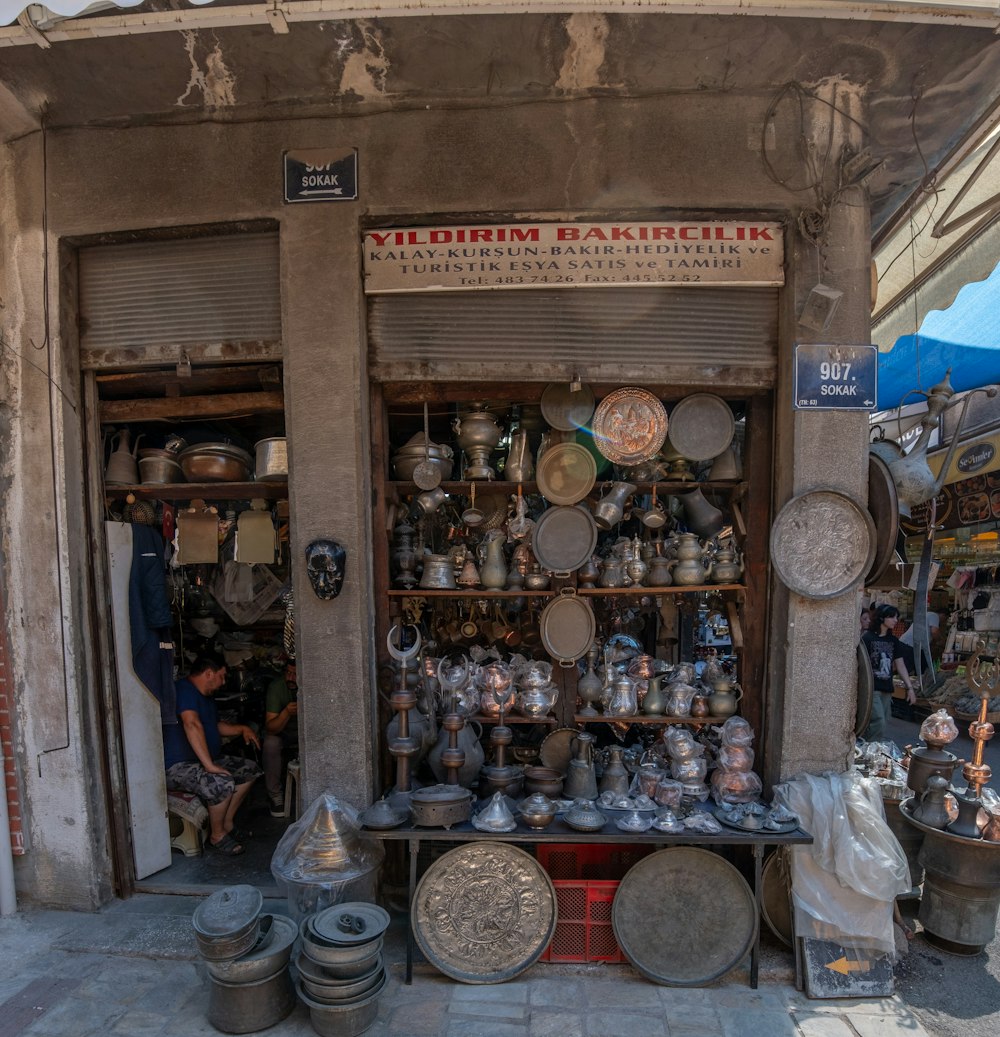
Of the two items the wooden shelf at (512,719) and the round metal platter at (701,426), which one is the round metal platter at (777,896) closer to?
the wooden shelf at (512,719)

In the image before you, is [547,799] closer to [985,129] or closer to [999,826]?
[999,826]

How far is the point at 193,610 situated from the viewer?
516 centimetres

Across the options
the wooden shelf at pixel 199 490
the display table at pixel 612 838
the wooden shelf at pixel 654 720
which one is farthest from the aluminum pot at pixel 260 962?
the wooden shelf at pixel 199 490

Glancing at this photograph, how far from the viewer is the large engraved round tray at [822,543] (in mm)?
3232

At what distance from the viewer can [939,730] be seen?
11.4 ft

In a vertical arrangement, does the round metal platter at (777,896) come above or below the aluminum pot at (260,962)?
below

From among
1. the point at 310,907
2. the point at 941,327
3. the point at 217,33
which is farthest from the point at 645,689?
the point at 941,327

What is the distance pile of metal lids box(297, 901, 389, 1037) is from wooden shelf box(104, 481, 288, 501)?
2377mm

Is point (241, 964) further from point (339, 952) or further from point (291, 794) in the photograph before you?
point (291, 794)

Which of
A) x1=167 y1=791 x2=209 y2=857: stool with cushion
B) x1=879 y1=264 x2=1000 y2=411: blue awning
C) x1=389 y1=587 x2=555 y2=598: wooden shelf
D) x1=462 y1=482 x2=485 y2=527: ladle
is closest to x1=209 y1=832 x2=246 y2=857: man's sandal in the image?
x1=167 y1=791 x2=209 y2=857: stool with cushion

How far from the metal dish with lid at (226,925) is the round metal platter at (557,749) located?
1.74 metres

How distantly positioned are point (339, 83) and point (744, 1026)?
16.5ft

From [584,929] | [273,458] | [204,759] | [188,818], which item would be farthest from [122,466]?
[584,929]

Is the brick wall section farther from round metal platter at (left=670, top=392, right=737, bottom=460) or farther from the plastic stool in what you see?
round metal platter at (left=670, top=392, right=737, bottom=460)
